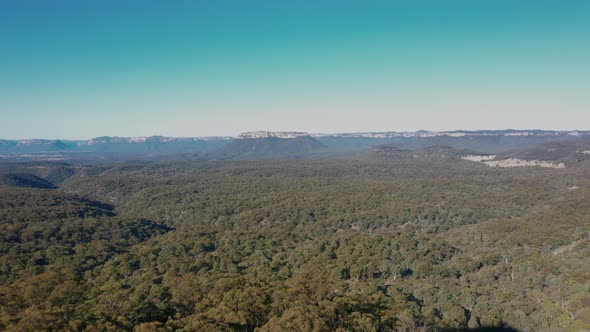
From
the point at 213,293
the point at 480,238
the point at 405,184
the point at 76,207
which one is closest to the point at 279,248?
the point at 213,293

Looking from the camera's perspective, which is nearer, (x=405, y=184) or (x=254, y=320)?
(x=254, y=320)

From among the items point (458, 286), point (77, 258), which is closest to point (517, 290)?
point (458, 286)

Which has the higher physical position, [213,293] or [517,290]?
[213,293]

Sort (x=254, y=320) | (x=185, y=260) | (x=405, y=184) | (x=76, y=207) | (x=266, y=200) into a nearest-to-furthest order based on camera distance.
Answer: (x=254, y=320) → (x=185, y=260) → (x=76, y=207) → (x=266, y=200) → (x=405, y=184)

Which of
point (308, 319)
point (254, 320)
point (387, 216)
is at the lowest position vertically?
point (387, 216)

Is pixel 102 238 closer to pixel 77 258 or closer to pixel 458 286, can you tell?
pixel 77 258

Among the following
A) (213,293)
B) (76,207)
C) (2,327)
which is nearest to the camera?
(2,327)
